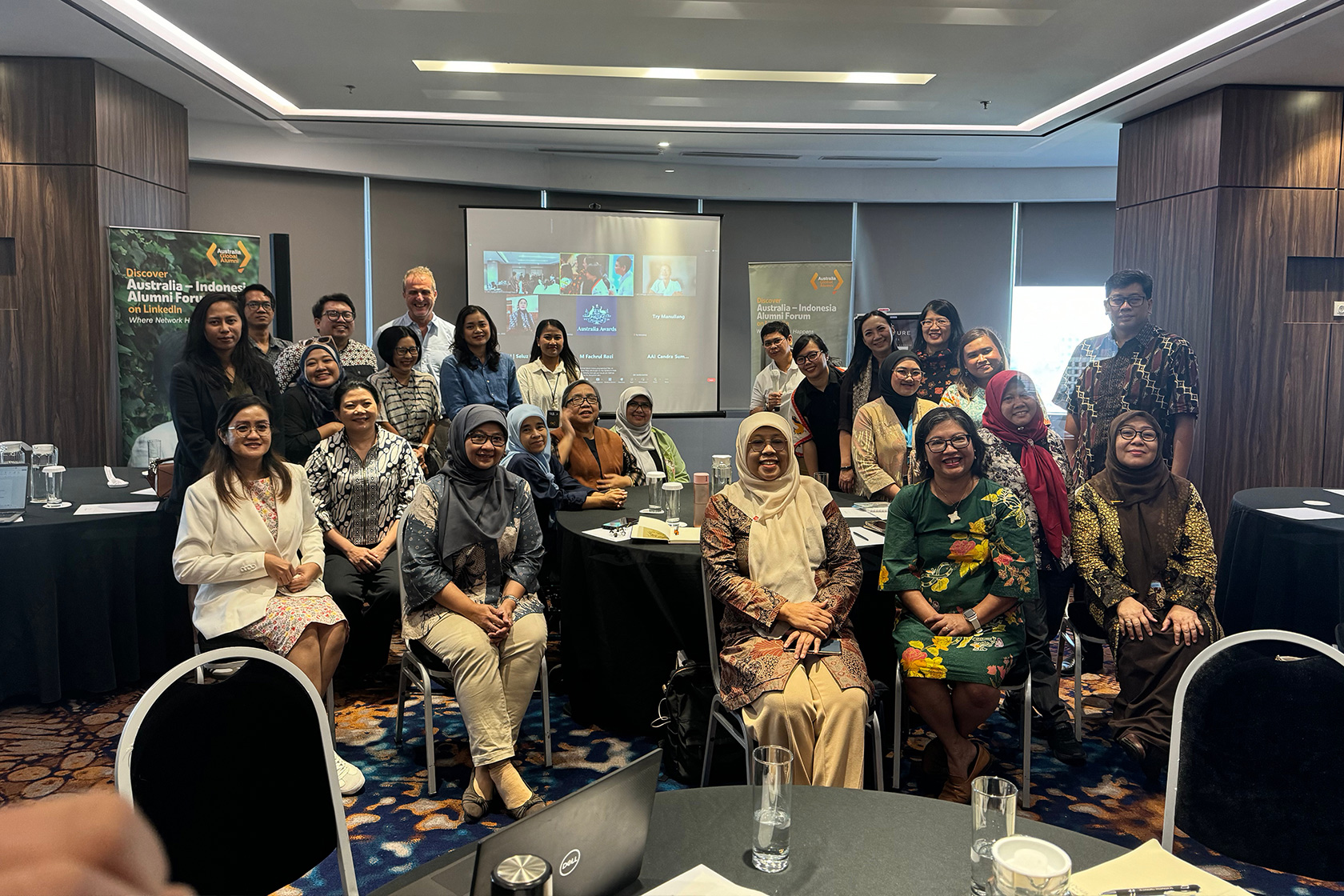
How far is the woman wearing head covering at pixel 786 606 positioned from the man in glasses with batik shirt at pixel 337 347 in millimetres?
2592

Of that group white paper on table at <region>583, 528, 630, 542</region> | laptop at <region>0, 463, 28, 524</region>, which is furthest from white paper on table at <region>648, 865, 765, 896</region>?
laptop at <region>0, 463, 28, 524</region>

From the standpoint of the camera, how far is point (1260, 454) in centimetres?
595

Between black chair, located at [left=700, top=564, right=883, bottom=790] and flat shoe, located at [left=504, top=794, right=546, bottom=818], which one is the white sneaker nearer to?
flat shoe, located at [left=504, top=794, right=546, bottom=818]

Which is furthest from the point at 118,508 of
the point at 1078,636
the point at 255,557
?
the point at 1078,636

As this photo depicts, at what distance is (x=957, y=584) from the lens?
287 centimetres

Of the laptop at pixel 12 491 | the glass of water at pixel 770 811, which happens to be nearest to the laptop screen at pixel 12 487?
the laptop at pixel 12 491

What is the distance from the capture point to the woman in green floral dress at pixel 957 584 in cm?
277

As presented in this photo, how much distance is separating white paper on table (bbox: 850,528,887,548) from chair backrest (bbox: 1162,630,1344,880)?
1382 millimetres

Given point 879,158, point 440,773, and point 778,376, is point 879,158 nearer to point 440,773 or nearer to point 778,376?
point 778,376

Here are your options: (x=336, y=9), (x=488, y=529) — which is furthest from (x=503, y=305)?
(x=488, y=529)

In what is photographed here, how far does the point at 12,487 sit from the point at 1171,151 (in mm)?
6968

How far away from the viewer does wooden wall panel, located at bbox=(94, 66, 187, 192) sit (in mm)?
5406

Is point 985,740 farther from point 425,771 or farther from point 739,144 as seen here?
point 739,144

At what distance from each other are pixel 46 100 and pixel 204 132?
160cm
